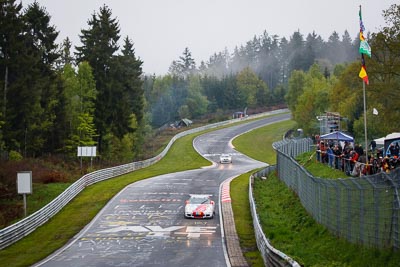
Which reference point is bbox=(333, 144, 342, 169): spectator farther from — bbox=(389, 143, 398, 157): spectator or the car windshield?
the car windshield

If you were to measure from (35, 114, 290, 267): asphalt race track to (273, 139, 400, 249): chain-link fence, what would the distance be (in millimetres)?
4331

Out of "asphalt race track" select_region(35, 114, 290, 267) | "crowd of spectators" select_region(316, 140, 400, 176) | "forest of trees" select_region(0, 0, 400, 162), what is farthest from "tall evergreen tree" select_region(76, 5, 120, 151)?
"crowd of spectators" select_region(316, 140, 400, 176)

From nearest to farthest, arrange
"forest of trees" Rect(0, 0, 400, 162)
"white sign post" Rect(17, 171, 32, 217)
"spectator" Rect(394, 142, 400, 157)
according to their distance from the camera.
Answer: "spectator" Rect(394, 142, 400, 157), "white sign post" Rect(17, 171, 32, 217), "forest of trees" Rect(0, 0, 400, 162)

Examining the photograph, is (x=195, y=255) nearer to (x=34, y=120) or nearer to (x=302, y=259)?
(x=302, y=259)

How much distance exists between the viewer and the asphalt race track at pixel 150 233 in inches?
890

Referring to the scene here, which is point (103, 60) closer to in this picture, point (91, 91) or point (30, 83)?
point (91, 91)

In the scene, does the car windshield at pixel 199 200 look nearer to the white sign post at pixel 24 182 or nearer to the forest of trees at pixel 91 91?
the white sign post at pixel 24 182

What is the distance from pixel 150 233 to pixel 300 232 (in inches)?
316

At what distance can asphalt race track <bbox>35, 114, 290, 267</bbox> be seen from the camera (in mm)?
22609

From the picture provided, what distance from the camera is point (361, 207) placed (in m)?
16.2

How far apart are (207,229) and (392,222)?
1678cm

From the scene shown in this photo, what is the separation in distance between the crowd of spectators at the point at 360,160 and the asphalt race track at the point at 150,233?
7.44 m

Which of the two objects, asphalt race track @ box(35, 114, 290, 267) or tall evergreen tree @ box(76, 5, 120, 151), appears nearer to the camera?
asphalt race track @ box(35, 114, 290, 267)

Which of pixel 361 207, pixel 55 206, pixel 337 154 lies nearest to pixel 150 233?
pixel 55 206
